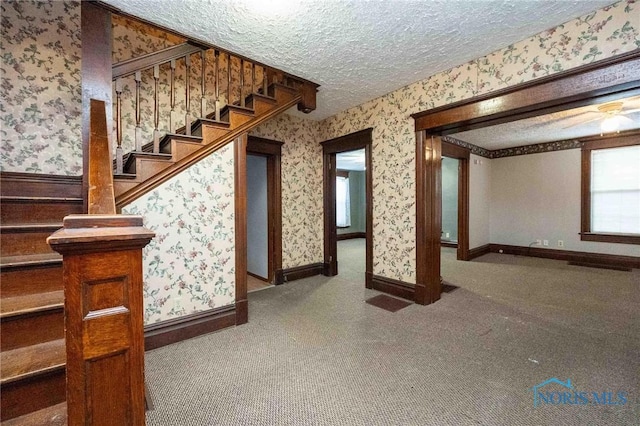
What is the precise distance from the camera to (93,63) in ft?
5.80

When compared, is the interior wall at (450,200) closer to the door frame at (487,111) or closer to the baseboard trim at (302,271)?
the door frame at (487,111)

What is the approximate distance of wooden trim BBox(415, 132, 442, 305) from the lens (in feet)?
9.42

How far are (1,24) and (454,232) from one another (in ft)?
23.8

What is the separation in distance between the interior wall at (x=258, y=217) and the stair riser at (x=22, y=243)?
7.88ft

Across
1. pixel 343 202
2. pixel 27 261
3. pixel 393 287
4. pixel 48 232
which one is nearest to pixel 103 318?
pixel 27 261

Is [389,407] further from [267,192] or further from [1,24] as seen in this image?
[1,24]

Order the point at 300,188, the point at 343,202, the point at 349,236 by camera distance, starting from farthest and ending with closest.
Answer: the point at 349,236
the point at 343,202
the point at 300,188

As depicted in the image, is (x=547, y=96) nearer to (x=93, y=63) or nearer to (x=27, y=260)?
(x=93, y=63)

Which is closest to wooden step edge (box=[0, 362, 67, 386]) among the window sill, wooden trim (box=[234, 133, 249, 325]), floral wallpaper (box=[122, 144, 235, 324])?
floral wallpaper (box=[122, 144, 235, 324])

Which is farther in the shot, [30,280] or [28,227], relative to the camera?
[28,227]

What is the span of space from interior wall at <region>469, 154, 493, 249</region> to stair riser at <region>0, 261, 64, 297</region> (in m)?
5.86

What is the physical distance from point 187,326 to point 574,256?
651 centimetres

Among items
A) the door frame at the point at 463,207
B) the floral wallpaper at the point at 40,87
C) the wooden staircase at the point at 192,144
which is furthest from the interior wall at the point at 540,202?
the floral wallpaper at the point at 40,87

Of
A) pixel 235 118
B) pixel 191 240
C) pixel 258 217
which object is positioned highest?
pixel 235 118
